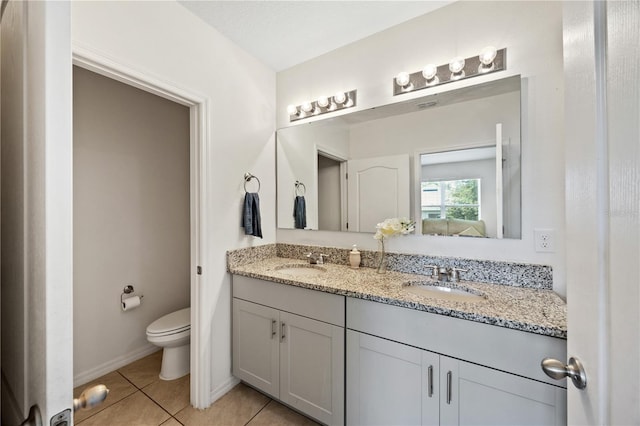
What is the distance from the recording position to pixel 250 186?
2.04 meters

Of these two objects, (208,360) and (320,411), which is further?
(208,360)

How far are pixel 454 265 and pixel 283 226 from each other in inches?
52.5

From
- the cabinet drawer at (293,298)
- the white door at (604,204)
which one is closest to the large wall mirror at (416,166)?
the cabinet drawer at (293,298)

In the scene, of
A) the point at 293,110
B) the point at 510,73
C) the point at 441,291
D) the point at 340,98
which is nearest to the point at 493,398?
the point at 441,291

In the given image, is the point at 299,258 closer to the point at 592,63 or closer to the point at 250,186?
the point at 250,186

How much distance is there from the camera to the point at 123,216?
2.16 meters

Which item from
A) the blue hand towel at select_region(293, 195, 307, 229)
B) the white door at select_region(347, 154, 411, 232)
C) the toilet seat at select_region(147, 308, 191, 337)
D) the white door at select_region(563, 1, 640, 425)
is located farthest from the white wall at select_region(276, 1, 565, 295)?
the toilet seat at select_region(147, 308, 191, 337)

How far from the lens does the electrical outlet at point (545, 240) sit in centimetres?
133

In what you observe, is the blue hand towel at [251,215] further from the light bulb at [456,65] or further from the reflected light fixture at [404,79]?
the light bulb at [456,65]

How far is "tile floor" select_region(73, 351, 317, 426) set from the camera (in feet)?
Result: 5.12

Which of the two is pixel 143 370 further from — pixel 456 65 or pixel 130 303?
pixel 456 65

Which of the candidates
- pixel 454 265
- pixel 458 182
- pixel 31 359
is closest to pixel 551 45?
pixel 458 182

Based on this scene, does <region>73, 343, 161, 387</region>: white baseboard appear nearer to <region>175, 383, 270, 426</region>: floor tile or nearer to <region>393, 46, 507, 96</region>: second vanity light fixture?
<region>175, 383, 270, 426</region>: floor tile

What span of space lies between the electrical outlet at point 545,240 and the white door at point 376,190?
668 millimetres
